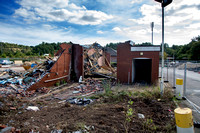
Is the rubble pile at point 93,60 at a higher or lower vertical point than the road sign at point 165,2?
lower

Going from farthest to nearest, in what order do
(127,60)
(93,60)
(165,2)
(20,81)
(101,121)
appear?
(93,60)
(127,60)
(20,81)
(165,2)
(101,121)

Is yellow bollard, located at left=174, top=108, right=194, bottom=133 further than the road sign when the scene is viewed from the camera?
No

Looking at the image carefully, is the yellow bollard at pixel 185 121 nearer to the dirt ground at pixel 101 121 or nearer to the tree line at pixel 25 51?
the dirt ground at pixel 101 121

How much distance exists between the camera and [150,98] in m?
6.52

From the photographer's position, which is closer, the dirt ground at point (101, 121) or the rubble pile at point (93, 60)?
the dirt ground at point (101, 121)

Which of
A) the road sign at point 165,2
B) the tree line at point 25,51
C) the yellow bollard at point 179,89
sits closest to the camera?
the road sign at point 165,2

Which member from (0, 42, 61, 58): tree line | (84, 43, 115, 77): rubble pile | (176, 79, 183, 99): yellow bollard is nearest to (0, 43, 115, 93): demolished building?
(84, 43, 115, 77): rubble pile

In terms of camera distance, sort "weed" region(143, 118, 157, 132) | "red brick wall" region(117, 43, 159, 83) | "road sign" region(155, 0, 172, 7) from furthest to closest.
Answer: "red brick wall" region(117, 43, 159, 83)
"road sign" region(155, 0, 172, 7)
"weed" region(143, 118, 157, 132)

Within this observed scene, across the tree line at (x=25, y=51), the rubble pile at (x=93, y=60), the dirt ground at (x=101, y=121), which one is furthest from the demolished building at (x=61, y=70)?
the tree line at (x=25, y=51)

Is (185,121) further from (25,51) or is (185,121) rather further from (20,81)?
(25,51)

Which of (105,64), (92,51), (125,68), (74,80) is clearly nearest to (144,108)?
(125,68)

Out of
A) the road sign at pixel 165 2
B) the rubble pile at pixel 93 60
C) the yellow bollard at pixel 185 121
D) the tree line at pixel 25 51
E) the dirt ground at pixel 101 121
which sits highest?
the tree line at pixel 25 51

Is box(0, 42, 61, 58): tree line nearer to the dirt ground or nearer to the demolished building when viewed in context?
the demolished building

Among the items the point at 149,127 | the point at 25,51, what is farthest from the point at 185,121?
the point at 25,51
